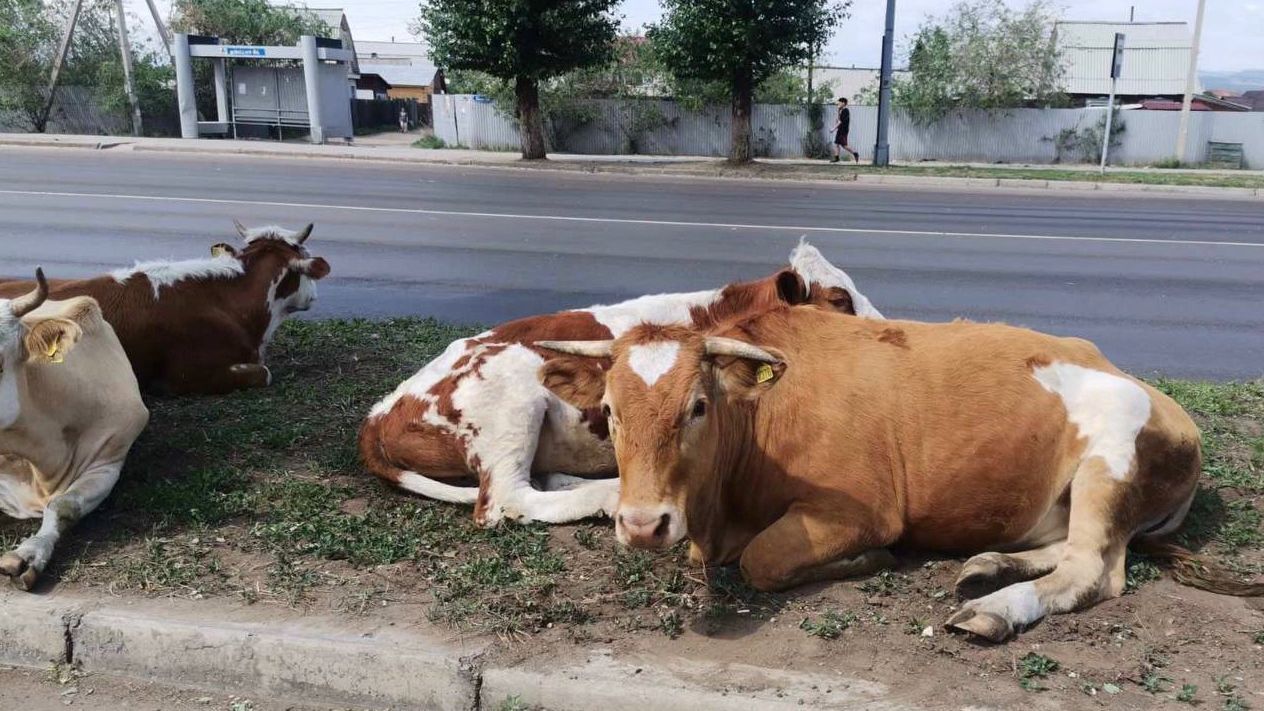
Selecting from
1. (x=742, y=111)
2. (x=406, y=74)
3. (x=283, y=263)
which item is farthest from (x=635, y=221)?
(x=406, y=74)

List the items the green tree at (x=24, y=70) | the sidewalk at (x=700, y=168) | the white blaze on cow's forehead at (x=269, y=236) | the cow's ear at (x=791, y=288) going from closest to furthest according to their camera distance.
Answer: the cow's ear at (x=791, y=288), the white blaze on cow's forehead at (x=269, y=236), the sidewalk at (x=700, y=168), the green tree at (x=24, y=70)

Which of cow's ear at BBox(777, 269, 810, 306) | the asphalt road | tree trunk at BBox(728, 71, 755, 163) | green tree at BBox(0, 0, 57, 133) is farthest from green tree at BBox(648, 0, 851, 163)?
green tree at BBox(0, 0, 57, 133)

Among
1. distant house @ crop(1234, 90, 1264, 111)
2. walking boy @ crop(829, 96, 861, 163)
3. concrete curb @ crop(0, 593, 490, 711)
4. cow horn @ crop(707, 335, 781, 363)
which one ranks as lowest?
concrete curb @ crop(0, 593, 490, 711)

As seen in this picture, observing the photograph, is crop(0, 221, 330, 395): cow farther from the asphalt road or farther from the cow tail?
Result: the cow tail

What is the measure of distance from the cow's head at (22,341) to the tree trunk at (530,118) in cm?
2581

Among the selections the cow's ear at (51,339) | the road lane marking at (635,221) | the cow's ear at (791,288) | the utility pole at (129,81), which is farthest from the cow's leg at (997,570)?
the utility pole at (129,81)

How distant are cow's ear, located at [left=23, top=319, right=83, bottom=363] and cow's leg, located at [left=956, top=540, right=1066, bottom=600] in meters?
3.95

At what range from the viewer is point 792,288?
5.16 metres

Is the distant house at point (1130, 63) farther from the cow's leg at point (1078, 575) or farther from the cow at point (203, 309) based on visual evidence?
the cow's leg at point (1078, 575)

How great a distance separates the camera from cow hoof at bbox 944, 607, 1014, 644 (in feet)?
12.3

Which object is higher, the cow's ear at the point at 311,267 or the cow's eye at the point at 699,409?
the cow's eye at the point at 699,409

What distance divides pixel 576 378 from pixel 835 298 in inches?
67.3

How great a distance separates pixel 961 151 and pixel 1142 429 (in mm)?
35412

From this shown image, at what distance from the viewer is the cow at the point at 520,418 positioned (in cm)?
502
